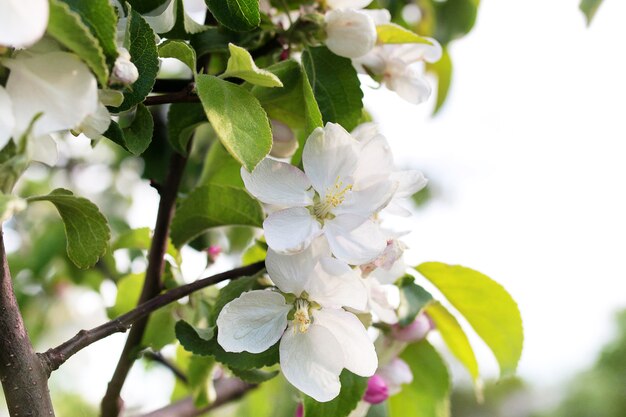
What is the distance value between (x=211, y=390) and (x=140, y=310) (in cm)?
29

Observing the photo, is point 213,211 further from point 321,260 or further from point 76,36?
point 76,36

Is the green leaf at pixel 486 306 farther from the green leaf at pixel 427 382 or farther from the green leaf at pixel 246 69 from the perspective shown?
the green leaf at pixel 246 69

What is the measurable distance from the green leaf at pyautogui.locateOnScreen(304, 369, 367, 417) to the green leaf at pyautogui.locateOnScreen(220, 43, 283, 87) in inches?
9.3

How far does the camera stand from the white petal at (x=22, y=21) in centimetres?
30

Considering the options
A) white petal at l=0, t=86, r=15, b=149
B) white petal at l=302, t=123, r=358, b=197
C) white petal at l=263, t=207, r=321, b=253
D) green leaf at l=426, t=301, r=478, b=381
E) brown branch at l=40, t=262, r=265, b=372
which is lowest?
green leaf at l=426, t=301, r=478, b=381

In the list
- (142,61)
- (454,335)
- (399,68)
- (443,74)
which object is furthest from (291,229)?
(443,74)

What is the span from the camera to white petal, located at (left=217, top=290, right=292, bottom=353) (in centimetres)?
47

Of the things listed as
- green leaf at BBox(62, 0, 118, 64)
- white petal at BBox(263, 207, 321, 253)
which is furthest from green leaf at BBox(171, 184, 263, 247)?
green leaf at BBox(62, 0, 118, 64)

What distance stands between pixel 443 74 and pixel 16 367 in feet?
2.73

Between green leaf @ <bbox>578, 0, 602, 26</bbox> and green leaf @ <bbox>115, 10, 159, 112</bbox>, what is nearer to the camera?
green leaf @ <bbox>115, 10, 159, 112</bbox>

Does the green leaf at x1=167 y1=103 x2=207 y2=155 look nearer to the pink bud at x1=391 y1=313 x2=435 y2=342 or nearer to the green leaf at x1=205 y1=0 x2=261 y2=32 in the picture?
the green leaf at x1=205 y1=0 x2=261 y2=32

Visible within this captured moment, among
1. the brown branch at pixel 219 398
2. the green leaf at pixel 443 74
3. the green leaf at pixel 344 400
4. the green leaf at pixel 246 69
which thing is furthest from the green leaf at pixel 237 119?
the green leaf at pixel 443 74

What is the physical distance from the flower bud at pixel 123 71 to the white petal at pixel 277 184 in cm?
10

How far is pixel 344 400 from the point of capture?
1.84 ft
